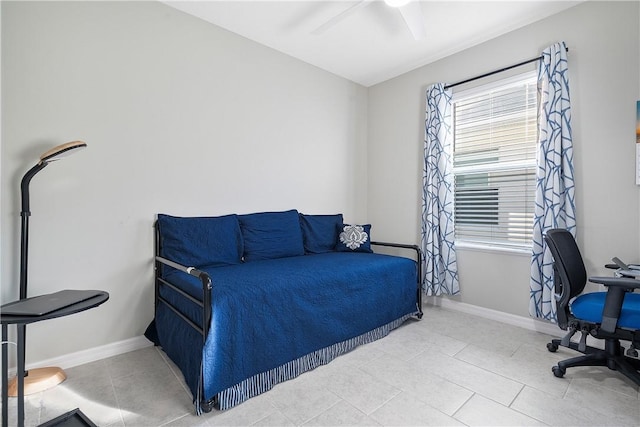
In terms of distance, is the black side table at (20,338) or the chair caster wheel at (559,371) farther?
the chair caster wheel at (559,371)

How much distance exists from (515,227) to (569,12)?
1.69m

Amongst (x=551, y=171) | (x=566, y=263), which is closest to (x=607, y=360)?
Answer: (x=566, y=263)

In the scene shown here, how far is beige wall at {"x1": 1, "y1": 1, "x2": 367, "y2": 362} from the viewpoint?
6.02 ft

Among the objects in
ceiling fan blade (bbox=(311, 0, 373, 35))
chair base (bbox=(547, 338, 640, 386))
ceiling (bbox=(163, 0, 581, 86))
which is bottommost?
chair base (bbox=(547, 338, 640, 386))

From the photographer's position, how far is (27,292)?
5.93 ft

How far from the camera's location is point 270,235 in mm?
2688

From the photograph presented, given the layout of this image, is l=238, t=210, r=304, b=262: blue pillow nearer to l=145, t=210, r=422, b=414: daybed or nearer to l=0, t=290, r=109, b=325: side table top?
l=145, t=210, r=422, b=414: daybed

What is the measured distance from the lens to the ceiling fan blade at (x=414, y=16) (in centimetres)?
202

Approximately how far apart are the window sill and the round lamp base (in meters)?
3.17

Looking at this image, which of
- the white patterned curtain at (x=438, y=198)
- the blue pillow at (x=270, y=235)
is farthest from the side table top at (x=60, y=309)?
the white patterned curtain at (x=438, y=198)

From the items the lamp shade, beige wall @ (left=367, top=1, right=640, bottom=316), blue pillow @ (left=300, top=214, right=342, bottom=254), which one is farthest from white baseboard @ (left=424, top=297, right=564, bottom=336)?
the lamp shade

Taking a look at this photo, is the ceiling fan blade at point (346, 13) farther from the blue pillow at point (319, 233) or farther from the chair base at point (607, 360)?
the chair base at point (607, 360)

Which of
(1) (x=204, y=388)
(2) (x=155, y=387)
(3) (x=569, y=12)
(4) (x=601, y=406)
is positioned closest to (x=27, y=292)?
(2) (x=155, y=387)

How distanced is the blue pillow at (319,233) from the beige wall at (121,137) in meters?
0.32
